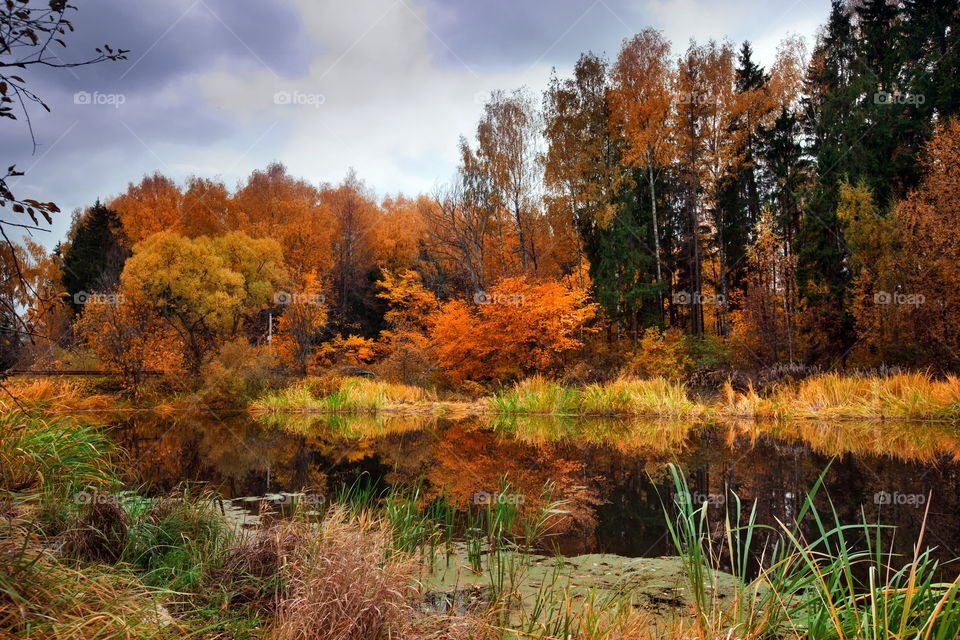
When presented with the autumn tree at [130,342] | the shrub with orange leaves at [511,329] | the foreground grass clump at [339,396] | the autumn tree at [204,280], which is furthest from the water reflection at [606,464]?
the autumn tree at [204,280]

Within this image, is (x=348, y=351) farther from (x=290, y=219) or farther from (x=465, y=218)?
(x=290, y=219)

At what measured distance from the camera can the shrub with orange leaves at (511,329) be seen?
52.2 feet

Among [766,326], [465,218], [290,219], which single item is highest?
[290,219]

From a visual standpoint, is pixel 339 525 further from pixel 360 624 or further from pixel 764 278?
pixel 764 278

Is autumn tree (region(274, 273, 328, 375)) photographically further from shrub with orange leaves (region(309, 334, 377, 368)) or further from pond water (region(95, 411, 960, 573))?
pond water (region(95, 411, 960, 573))

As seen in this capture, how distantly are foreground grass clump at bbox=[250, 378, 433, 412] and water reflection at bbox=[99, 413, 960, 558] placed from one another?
11.2ft

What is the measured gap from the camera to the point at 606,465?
24.1 feet

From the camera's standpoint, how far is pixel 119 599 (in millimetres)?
2229

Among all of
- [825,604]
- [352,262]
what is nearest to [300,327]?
[352,262]

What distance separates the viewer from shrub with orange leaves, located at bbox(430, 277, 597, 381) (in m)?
15.9

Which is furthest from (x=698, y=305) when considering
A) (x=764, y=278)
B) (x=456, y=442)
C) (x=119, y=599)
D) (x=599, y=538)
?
(x=119, y=599)

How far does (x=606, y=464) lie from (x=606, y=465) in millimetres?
76

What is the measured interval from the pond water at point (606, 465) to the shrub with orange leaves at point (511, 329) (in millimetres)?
4007

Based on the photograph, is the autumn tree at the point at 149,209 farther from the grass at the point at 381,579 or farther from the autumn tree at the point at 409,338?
the grass at the point at 381,579
